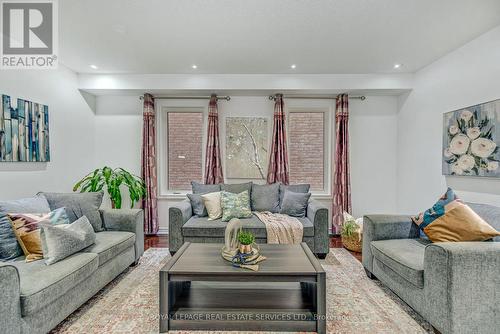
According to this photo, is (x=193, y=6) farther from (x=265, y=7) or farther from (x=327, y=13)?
(x=327, y=13)

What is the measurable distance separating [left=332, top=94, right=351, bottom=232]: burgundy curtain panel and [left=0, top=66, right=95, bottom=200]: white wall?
13.9 feet

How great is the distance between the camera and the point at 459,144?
323 centimetres

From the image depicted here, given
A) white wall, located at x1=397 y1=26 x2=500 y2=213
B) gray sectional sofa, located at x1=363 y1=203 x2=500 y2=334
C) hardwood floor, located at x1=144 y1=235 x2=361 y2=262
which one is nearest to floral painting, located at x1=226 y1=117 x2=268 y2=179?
hardwood floor, located at x1=144 y1=235 x2=361 y2=262

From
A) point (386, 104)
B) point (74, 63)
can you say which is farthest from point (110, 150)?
point (386, 104)

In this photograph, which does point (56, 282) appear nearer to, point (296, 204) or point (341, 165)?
point (296, 204)

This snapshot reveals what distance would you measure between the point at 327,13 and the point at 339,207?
3080 millimetres

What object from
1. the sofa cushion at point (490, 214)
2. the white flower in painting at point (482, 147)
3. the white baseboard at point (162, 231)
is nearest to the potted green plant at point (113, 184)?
the white baseboard at point (162, 231)

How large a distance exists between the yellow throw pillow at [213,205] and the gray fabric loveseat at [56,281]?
3.43 feet

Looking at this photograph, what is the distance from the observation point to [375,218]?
2871 millimetres

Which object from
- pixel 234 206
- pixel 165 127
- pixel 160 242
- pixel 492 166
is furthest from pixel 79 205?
pixel 492 166

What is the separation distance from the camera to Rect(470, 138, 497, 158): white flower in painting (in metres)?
2.82

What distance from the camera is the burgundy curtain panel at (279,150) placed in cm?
454

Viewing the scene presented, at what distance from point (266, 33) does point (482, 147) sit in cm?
267

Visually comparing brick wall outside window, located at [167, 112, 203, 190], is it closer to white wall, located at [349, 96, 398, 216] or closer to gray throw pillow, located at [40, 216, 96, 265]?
gray throw pillow, located at [40, 216, 96, 265]
